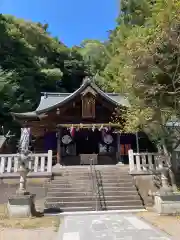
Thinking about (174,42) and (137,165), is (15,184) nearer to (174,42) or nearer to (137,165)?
(137,165)

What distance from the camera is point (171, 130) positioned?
12.4 m

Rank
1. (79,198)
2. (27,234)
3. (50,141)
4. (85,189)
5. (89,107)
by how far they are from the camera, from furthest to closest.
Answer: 1. (50,141)
2. (89,107)
3. (85,189)
4. (79,198)
5. (27,234)

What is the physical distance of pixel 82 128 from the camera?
1667 centimetres

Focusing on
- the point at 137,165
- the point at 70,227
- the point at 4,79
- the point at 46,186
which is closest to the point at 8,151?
the point at 4,79

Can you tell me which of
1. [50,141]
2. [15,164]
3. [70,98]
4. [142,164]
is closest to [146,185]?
[142,164]

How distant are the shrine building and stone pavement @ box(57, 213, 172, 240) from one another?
24.2 feet

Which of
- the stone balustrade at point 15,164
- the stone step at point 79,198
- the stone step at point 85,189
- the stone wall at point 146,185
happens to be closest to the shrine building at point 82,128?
the stone balustrade at point 15,164

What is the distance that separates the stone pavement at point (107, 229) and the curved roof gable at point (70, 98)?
8201mm

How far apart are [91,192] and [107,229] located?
4.23 meters

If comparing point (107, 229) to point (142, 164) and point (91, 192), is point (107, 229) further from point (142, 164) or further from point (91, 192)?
point (142, 164)

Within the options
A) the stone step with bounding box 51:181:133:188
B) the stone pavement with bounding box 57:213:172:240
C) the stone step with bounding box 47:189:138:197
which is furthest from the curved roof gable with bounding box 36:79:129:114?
the stone pavement with bounding box 57:213:172:240

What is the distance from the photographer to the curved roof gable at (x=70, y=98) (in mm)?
15883

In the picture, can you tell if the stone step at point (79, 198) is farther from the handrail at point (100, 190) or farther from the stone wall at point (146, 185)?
the stone wall at point (146, 185)

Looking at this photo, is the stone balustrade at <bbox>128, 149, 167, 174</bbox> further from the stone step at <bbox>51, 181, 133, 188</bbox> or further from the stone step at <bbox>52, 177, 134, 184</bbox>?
the stone step at <bbox>51, 181, 133, 188</bbox>
